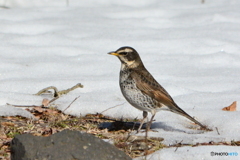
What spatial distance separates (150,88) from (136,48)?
369 centimetres

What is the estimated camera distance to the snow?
6.98 meters

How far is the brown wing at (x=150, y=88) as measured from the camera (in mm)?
6739

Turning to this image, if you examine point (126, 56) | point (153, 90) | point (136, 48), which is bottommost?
point (136, 48)

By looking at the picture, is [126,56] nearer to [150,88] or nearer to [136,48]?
[150,88]

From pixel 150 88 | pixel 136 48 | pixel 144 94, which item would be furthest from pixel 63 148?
pixel 136 48

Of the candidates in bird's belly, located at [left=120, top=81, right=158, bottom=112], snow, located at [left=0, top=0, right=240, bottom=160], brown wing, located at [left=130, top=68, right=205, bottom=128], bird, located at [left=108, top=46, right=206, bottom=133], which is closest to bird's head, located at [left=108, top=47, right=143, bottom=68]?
bird, located at [left=108, top=46, right=206, bottom=133]

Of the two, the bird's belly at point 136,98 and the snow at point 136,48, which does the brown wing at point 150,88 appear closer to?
the bird's belly at point 136,98

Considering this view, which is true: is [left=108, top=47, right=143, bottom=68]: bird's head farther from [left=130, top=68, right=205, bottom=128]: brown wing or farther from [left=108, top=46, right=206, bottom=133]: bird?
[left=130, top=68, right=205, bottom=128]: brown wing

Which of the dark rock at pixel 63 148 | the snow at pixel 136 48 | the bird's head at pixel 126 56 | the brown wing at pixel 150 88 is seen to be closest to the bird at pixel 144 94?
the brown wing at pixel 150 88

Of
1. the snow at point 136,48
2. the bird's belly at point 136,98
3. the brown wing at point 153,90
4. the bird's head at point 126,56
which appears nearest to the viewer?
the bird's belly at point 136,98

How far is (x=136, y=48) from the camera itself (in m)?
10.4

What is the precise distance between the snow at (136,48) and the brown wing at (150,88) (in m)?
0.33

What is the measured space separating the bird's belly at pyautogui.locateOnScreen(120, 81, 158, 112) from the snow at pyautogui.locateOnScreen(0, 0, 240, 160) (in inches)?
11.8

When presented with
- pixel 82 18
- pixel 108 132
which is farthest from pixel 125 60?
pixel 82 18
